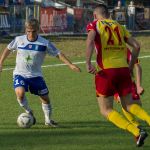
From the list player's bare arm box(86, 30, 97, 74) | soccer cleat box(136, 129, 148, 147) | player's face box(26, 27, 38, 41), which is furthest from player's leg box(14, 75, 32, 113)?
soccer cleat box(136, 129, 148, 147)

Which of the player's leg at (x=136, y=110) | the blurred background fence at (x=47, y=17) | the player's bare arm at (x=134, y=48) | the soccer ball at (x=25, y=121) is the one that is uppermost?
the player's bare arm at (x=134, y=48)

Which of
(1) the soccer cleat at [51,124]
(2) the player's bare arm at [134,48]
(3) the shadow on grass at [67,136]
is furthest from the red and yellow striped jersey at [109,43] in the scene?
(1) the soccer cleat at [51,124]

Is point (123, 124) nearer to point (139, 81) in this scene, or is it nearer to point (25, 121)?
point (139, 81)

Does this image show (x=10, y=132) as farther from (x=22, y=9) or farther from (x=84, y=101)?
(x=22, y=9)

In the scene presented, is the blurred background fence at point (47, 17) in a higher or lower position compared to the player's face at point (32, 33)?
lower

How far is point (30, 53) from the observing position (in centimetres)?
1135

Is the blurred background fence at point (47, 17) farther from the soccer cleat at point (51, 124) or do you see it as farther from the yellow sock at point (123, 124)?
the yellow sock at point (123, 124)

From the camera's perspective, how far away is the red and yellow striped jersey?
31.1ft

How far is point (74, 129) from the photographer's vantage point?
11.2 metres

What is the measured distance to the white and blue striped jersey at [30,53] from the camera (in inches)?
446

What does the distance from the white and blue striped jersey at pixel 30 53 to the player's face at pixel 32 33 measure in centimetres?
6

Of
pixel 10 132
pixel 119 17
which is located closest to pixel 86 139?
pixel 10 132

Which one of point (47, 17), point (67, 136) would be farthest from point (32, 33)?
point (47, 17)

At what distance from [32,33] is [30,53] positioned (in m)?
0.34
